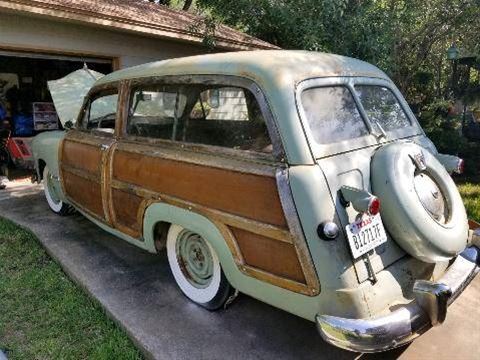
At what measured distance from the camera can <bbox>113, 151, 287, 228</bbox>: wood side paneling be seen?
100 inches

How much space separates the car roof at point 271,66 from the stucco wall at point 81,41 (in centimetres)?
488

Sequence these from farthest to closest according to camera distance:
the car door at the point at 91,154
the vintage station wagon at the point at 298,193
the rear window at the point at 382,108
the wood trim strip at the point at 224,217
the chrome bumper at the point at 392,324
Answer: the car door at the point at 91,154, the rear window at the point at 382,108, the wood trim strip at the point at 224,217, the vintage station wagon at the point at 298,193, the chrome bumper at the point at 392,324

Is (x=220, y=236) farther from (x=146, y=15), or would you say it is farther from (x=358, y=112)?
(x=146, y=15)

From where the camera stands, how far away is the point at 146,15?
877cm

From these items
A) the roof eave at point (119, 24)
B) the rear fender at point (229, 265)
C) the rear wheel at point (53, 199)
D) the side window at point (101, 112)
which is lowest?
the rear wheel at point (53, 199)

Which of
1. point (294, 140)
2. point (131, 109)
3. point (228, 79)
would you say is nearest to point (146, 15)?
point (131, 109)

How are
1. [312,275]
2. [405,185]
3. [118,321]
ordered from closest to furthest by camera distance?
[312,275], [405,185], [118,321]

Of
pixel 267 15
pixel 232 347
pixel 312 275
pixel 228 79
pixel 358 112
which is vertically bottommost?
pixel 232 347

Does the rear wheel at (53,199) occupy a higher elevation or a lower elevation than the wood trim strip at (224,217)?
lower

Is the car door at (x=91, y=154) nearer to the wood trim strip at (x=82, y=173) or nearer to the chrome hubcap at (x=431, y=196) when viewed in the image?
the wood trim strip at (x=82, y=173)

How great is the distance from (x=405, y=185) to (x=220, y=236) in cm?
120

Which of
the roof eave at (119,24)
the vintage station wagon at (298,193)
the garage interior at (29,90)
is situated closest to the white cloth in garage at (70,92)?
the roof eave at (119,24)

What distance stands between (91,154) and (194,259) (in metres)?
1.58

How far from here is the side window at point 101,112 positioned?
13.8 feet
